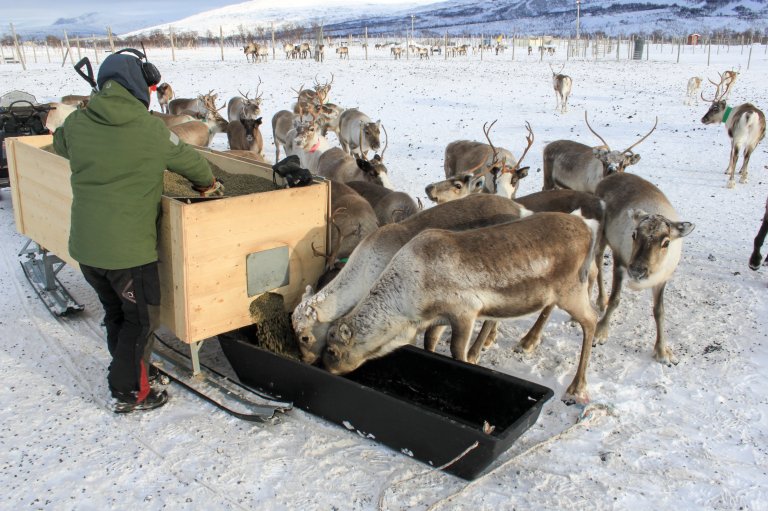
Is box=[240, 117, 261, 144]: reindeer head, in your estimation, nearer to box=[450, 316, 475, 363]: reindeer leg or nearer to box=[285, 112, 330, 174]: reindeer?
Answer: box=[285, 112, 330, 174]: reindeer

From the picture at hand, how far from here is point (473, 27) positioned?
123 metres

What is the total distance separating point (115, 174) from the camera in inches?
143

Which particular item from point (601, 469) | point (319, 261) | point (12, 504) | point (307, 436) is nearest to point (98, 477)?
point (12, 504)

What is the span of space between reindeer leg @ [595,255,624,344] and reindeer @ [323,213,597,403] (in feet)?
3.32

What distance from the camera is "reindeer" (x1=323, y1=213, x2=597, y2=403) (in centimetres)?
404

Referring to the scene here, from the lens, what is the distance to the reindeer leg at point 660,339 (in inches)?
191

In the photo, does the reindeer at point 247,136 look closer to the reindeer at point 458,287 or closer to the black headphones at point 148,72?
the black headphones at point 148,72

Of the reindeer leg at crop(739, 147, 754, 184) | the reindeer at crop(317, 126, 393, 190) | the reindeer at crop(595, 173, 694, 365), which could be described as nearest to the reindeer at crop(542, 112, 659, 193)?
the reindeer at crop(595, 173, 694, 365)

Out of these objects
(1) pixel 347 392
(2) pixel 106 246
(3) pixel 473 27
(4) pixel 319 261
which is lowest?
(1) pixel 347 392

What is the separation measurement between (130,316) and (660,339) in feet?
13.0

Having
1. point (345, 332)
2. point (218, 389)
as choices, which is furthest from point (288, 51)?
point (345, 332)

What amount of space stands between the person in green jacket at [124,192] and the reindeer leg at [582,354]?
2786 mm

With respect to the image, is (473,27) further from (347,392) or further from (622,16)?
(347,392)

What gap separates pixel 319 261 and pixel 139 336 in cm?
146
